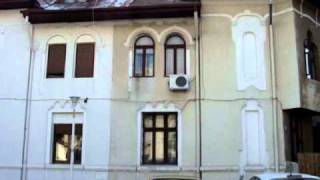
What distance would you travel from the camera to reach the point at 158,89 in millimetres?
18469

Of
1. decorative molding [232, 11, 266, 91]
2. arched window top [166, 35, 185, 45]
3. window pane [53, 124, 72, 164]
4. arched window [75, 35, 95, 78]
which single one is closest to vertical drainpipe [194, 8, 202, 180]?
arched window top [166, 35, 185, 45]

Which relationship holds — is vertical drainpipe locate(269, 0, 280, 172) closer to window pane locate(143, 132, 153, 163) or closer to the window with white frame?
window pane locate(143, 132, 153, 163)

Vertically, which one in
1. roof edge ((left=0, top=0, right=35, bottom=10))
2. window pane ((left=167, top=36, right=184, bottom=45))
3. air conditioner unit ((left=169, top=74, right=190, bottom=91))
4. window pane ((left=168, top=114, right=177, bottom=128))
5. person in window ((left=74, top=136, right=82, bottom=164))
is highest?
roof edge ((left=0, top=0, right=35, bottom=10))

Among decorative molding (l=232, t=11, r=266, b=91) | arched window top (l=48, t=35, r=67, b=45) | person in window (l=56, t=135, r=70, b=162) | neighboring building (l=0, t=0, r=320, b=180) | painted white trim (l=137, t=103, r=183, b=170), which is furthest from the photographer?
arched window top (l=48, t=35, r=67, b=45)

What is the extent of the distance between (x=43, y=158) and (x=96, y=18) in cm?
584

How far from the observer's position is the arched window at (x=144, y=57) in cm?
1880

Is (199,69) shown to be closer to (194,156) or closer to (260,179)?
(194,156)

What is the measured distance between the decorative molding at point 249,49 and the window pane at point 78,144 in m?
6.37

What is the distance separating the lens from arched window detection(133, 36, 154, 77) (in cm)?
1880

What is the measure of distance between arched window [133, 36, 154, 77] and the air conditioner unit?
99cm

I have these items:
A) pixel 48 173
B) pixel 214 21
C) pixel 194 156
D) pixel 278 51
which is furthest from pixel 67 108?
pixel 278 51

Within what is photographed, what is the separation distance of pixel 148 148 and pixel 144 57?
359 cm

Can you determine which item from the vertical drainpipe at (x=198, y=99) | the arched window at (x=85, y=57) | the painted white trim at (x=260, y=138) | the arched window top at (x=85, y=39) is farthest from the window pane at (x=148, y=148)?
the arched window top at (x=85, y=39)

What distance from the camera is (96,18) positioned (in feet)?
62.3
